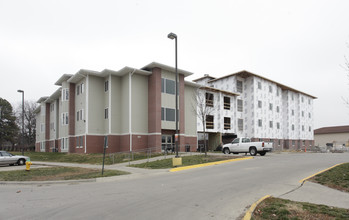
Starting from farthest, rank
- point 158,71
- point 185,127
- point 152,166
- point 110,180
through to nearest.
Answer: point 185,127 < point 158,71 < point 152,166 < point 110,180

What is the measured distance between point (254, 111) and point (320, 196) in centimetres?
3718

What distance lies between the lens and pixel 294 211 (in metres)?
Result: 6.09

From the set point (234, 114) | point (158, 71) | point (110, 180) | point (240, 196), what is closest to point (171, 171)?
point (110, 180)

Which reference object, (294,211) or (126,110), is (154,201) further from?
(126,110)

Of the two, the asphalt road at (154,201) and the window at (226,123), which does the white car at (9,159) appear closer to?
the asphalt road at (154,201)

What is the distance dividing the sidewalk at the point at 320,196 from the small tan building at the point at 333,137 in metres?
75.2

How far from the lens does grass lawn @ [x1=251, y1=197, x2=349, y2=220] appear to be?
5.73 meters

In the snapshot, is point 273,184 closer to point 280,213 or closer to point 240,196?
point 240,196

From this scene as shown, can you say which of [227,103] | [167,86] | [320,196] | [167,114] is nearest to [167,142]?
[167,114]

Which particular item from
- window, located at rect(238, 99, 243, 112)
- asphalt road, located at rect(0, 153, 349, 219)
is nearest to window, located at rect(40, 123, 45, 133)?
window, located at rect(238, 99, 243, 112)

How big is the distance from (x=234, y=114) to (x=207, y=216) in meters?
38.5

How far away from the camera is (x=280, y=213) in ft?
19.5

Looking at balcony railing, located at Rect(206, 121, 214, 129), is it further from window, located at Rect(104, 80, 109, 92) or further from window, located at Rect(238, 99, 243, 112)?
window, located at Rect(104, 80, 109, 92)

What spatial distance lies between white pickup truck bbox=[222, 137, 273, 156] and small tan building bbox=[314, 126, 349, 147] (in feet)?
199
